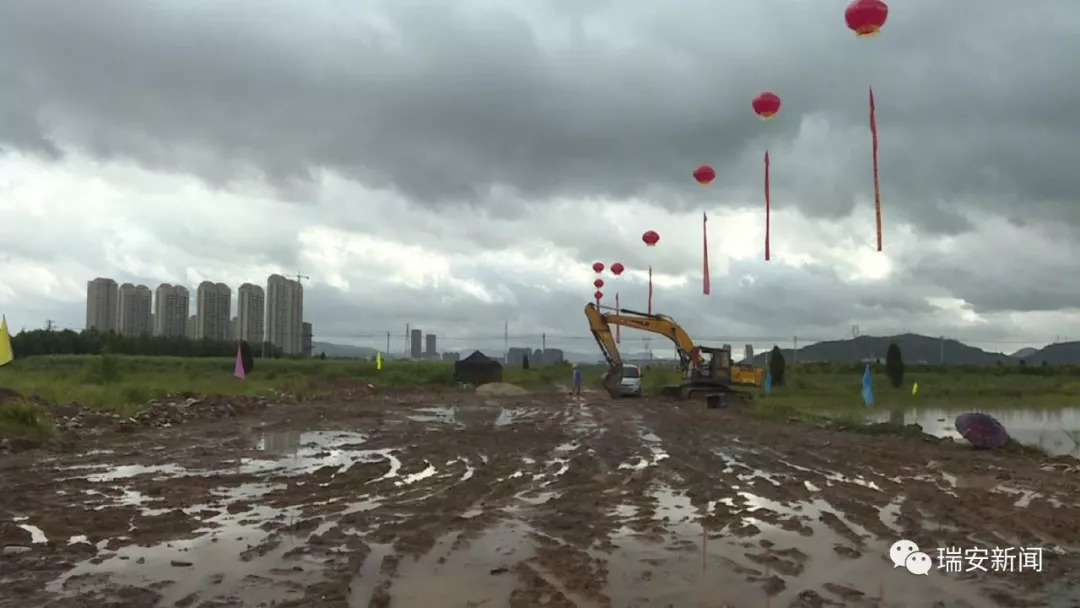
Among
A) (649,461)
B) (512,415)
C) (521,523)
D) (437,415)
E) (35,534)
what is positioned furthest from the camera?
(512,415)

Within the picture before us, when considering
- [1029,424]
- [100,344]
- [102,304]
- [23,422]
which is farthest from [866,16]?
[102,304]

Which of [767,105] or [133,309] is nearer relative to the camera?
[767,105]

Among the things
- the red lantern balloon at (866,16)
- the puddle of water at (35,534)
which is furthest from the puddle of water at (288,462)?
the red lantern balloon at (866,16)

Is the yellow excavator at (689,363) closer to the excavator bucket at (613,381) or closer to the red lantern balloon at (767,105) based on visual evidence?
the excavator bucket at (613,381)

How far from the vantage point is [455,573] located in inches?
263

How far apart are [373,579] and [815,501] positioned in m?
6.15

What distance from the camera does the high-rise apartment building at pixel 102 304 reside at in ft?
359

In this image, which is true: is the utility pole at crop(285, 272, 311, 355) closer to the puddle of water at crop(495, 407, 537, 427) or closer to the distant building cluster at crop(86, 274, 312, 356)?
the distant building cluster at crop(86, 274, 312, 356)

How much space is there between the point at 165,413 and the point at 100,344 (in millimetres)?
73417

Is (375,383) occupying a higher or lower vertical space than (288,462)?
lower

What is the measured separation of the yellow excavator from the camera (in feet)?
107

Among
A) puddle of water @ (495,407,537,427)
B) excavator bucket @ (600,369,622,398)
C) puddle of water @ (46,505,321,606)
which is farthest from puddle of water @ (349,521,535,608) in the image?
excavator bucket @ (600,369,622,398)

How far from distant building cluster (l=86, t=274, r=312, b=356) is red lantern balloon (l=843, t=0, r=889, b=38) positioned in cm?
10514

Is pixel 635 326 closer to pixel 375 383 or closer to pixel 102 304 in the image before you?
pixel 375 383
